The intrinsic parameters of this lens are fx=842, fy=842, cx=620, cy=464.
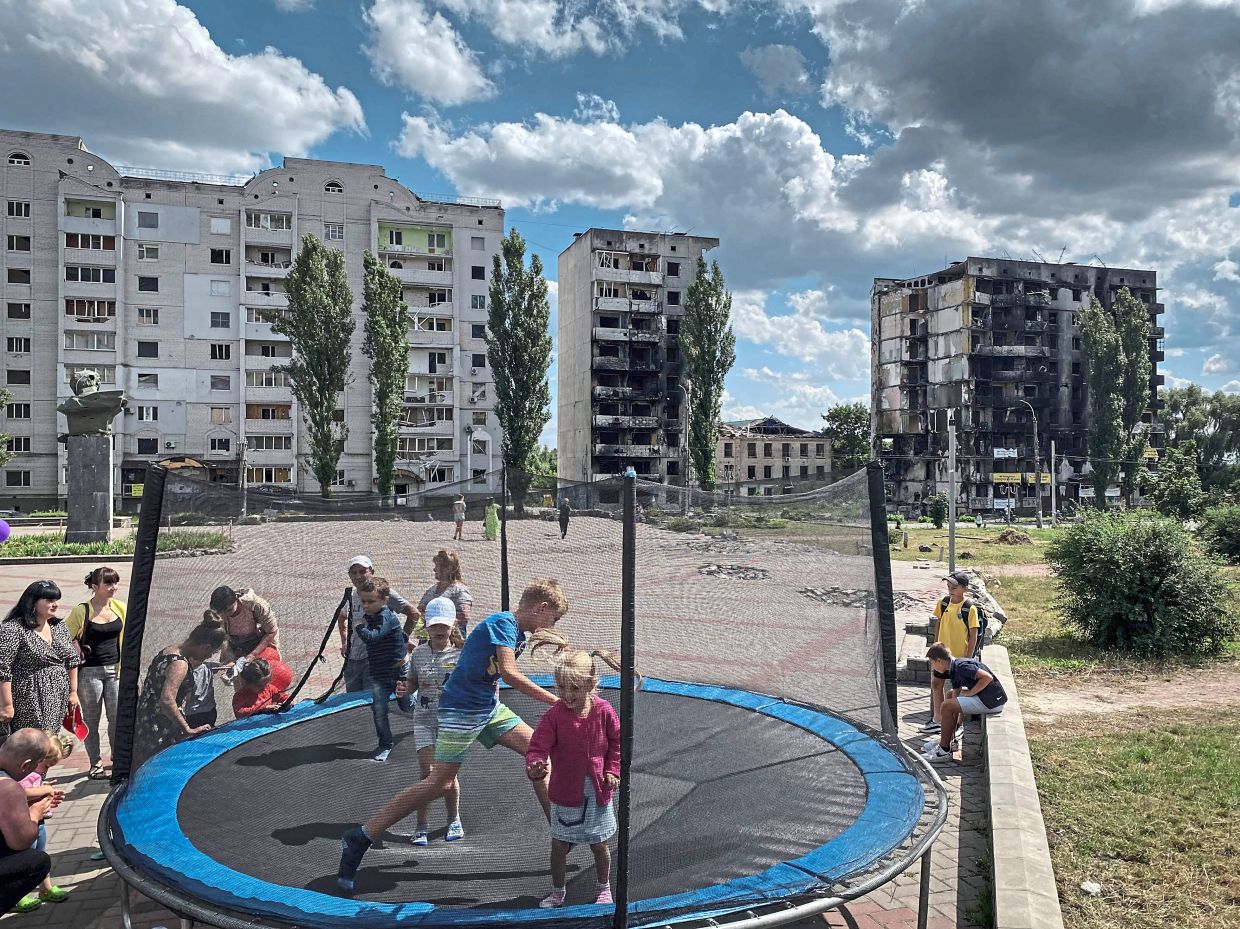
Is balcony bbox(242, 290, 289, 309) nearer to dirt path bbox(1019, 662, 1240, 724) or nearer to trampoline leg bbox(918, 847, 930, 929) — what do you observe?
dirt path bbox(1019, 662, 1240, 724)

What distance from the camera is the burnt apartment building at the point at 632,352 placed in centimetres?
5897

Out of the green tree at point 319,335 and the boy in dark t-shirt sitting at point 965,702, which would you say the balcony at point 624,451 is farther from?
the boy in dark t-shirt sitting at point 965,702

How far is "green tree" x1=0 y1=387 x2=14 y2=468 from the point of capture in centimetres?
4309

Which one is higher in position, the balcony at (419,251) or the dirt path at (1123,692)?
the balcony at (419,251)

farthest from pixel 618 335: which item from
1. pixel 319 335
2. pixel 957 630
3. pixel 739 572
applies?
pixel 739 572

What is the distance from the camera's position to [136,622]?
5695mm

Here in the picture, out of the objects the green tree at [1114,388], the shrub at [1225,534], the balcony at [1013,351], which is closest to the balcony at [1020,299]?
the balcony at [1013,351]

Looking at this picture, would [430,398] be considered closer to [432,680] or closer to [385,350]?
[385,350]

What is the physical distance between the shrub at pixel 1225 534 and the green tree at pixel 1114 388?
1612 inches

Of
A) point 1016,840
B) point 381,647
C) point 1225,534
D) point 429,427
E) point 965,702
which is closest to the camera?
point 1016,840

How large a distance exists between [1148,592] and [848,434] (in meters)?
68.6

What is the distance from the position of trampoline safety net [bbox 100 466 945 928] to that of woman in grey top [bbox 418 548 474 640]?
0.9 inches

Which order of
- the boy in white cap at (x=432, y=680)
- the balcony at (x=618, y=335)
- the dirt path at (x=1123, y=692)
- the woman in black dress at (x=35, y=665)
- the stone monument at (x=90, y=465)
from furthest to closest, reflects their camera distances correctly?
the balcony at (x=618, y=335) < the stone monument at (x=90, y=465) < the dirt path at (x=1123, y=692) < the woman in black dress at (x=35, y=665) < the boy in white cap at (x=432, y=680)

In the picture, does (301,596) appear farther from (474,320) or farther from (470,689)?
(474,320)
